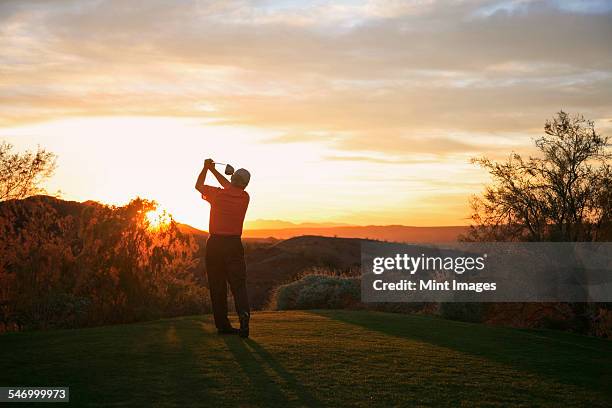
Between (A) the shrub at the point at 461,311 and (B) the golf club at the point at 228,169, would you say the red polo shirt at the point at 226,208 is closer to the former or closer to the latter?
(B) the golf club at the point at 228,169

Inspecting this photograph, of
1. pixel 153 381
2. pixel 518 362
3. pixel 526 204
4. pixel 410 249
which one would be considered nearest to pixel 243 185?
pixel 153 381

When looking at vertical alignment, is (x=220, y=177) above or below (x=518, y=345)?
above

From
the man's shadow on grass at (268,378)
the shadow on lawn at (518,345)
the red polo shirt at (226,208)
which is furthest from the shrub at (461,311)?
the man's shadow on grass at (268,378)

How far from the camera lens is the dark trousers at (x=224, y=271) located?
11406 millimetres

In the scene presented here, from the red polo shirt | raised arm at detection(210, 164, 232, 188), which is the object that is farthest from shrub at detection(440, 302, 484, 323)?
raised arm at detection(210, 164, 232, 188)

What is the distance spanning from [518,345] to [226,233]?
206 inches

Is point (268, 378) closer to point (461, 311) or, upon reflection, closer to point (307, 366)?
point (307, 366)

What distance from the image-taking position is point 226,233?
1148 cm

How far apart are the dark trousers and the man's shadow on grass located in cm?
97

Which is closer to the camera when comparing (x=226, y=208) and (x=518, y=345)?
(x=226, y=208)

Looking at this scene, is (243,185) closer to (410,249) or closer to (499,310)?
(499,310)

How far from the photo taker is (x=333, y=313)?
52.9 ft

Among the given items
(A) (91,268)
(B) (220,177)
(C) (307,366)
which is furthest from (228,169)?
(A) (91,268)

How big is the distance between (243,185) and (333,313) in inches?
222
